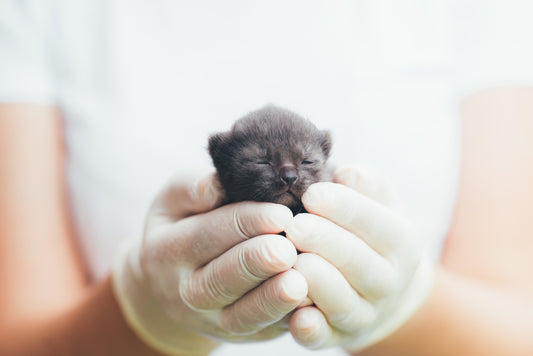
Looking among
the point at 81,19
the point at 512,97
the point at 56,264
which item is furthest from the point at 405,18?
the point at 56,264

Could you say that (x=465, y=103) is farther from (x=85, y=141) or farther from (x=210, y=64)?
(x=85, y=141)

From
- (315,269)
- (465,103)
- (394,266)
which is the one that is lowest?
(394,266)

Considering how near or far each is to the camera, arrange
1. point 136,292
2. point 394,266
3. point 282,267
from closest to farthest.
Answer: point 282,267 < point 394,266 < point 136,292

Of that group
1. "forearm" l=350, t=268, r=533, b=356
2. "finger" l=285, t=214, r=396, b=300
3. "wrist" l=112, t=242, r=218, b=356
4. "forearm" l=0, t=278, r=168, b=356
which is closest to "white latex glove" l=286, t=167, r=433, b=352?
"finger" l=285, t=214, r=396, b=300

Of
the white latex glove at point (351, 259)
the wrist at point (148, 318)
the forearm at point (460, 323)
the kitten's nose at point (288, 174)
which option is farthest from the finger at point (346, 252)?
the wrist at point (148, 318)

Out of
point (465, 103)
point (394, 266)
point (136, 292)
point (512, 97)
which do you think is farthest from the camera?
point (465, 103)

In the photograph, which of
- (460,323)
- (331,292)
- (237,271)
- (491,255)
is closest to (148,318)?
(237,271)

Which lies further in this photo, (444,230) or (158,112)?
(444,230)

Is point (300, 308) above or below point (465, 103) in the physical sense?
below
